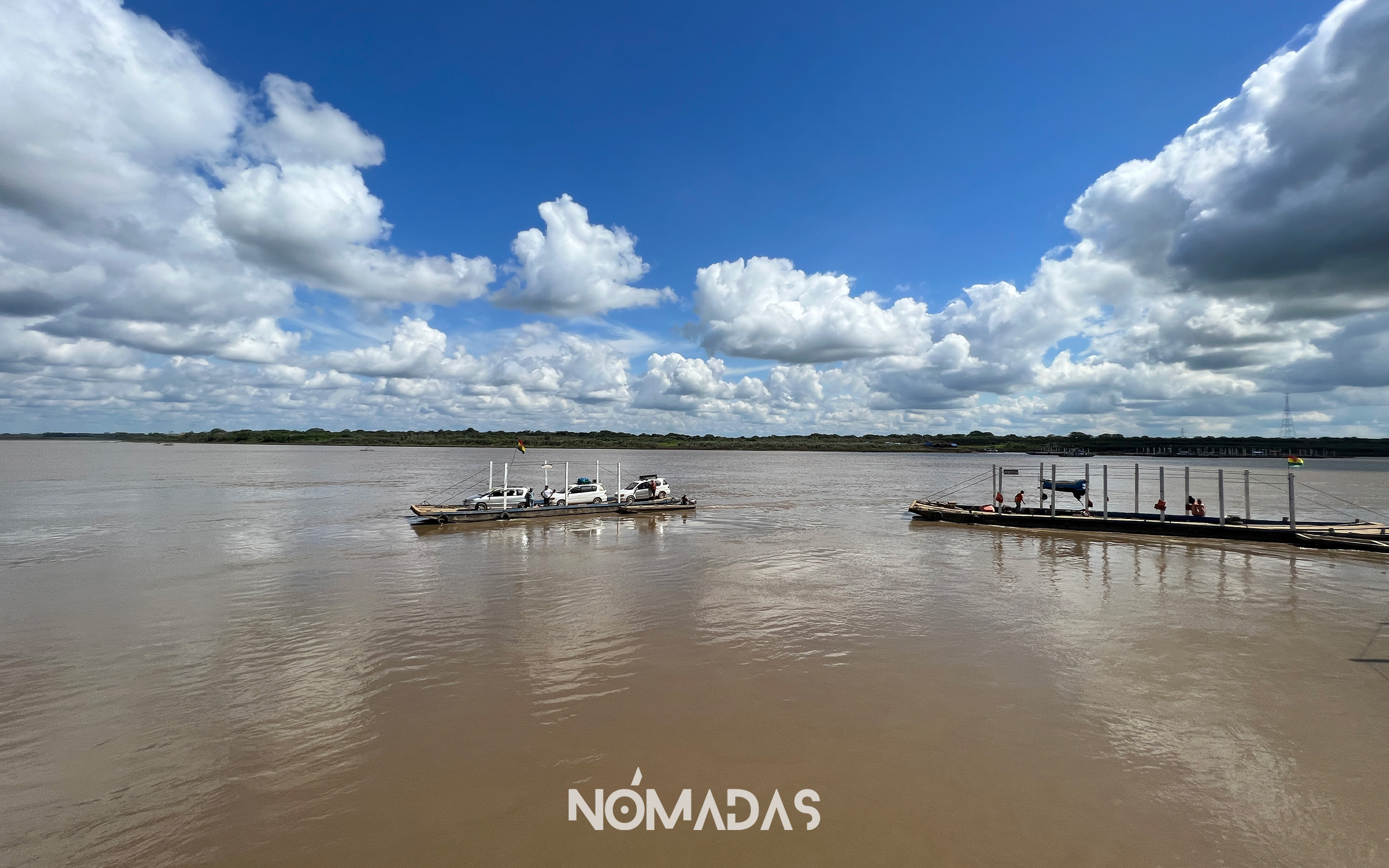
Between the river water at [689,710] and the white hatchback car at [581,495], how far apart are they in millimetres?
18550

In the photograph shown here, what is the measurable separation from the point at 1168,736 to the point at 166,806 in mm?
15057

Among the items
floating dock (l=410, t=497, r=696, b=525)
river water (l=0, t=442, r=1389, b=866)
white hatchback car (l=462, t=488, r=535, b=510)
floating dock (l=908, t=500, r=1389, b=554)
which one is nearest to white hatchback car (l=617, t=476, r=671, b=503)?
floating dock (l=410, t=497, r=696, b=525)

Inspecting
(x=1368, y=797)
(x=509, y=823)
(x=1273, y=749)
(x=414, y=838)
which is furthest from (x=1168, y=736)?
(x=414, y=838)

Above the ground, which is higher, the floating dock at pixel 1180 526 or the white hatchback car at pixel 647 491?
the white hatchback car at pixel 647 491

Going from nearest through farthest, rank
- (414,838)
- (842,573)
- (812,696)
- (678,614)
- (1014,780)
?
(414,838)
(1014,780)
(812,696)
(678,614)
(842,573)

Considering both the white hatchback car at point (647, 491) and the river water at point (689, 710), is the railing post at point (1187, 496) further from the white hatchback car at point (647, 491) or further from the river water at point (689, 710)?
the white hatchback car at point (647, 491)

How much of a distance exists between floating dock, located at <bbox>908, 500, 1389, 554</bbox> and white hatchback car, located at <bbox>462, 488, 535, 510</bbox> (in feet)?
93.2

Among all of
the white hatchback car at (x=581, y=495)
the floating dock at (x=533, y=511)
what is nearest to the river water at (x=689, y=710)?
the floating dock at (x=533, y=511)

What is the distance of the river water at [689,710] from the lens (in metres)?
7.25

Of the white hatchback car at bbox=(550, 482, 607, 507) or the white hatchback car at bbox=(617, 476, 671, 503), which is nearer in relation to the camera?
the white hatchback car at bbox=(550, 482, 607, 507)

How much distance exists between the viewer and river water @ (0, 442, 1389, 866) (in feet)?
23.8

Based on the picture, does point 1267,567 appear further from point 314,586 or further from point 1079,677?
point 314,586

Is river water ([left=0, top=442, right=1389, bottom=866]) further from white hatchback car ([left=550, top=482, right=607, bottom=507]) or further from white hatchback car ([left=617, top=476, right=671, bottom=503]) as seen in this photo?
white hatchback car ([left=617, top=476, right=671, bottom=503])

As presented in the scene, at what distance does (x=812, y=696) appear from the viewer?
36.8ft
